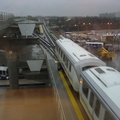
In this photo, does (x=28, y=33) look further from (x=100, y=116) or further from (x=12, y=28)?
(x=100, y=116)

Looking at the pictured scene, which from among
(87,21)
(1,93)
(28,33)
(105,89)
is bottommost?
(1,93)

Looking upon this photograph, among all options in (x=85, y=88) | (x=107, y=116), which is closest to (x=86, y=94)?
(x=85, y=88)

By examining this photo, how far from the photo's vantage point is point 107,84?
2904 millimetres

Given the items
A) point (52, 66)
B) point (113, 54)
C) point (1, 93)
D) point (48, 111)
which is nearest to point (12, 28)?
point (52, 66)

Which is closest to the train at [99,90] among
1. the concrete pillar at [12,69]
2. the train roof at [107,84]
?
the train roof at [107,84]

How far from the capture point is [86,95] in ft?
11.2

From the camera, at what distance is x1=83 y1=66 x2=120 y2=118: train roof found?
94.0 inches

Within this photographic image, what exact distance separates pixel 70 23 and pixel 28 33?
3.07 metres

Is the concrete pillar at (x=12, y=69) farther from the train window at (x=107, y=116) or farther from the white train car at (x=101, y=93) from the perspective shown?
the train window at (x=107, y=116)

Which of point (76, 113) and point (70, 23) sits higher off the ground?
point (70, 23)

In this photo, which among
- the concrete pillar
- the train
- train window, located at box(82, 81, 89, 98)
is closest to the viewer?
the train

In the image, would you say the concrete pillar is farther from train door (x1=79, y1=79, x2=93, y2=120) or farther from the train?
train door (x1=79, y1=79, x2=93, y2=120)

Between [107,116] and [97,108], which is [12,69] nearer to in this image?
[97,108]

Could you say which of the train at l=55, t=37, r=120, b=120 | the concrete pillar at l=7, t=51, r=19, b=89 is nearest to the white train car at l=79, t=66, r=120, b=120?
the train at l=55, t=37, r=120, b=120
